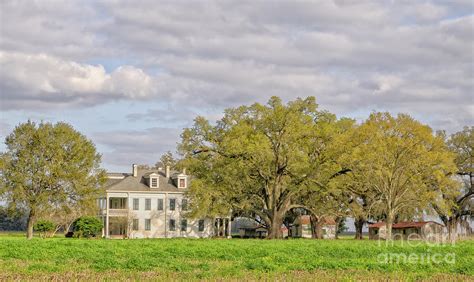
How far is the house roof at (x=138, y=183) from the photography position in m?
91.8

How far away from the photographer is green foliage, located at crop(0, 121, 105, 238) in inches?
2707

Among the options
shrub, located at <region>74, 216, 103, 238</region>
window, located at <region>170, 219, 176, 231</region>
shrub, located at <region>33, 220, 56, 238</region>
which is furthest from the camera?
window, located at <region>170, 219, 176, 231</region>

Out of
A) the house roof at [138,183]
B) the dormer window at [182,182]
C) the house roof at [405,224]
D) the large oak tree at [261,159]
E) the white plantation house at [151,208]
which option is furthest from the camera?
the dormer window at [182,182]

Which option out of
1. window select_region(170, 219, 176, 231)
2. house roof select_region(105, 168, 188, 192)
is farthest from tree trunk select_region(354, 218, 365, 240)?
house roof select_region(105, 168, 188, 192)

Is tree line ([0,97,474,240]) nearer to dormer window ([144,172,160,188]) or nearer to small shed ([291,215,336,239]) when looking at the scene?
dormer window ([144,172,160,188])

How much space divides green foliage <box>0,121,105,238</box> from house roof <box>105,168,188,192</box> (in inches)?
729

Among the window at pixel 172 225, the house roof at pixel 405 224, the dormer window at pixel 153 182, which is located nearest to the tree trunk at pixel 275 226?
the window at pixel 172 225

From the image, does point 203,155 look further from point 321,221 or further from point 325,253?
point 325,253

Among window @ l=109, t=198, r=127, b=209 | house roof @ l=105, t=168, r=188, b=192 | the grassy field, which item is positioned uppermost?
house roof @ l=105, t=168, r=188, b=192

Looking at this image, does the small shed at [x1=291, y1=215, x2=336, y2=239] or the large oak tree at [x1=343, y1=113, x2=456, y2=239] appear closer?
the large oak tree at [x1=343, y1=113, x2=456, y2=239]

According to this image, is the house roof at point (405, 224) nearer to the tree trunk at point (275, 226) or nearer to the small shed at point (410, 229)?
the small shed at point (410, 229)

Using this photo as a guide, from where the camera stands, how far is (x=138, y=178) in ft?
310

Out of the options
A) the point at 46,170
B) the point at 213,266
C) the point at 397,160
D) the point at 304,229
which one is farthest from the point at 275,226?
the point at 304,229

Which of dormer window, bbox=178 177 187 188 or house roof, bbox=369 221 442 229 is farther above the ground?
dormer window, bbox=178 177 187 188
